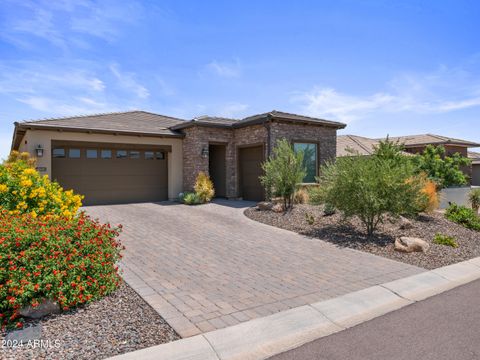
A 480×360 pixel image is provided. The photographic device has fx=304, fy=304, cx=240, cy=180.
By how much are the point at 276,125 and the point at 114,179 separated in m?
8.18

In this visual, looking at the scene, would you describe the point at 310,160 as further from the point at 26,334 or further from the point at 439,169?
the point at 26,334

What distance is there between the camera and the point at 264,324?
356 cm

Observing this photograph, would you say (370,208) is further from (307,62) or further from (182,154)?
(182,154)

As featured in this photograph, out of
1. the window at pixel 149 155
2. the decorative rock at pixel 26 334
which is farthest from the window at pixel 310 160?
the decorative rock at pixel 26 334

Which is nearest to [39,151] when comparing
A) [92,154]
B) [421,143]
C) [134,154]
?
[92,154]

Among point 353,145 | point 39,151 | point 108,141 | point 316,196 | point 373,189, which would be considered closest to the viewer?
point 373,189

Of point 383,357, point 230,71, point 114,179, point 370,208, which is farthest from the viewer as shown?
point 114,179

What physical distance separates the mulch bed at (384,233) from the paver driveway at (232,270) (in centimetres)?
57

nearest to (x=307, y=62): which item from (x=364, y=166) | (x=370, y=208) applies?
(x=364, y=166)

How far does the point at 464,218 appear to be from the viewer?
10.5m

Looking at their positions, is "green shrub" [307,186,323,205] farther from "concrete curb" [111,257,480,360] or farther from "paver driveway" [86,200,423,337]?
"concrete curb" [111,257,480,360]

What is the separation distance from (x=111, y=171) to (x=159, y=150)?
2.55 m

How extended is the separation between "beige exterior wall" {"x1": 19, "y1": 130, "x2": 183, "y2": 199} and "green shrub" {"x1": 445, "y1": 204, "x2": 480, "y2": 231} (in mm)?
11971

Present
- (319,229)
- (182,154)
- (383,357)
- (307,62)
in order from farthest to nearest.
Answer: (182,154) → (307,62) → (319,229) → (383,357)
